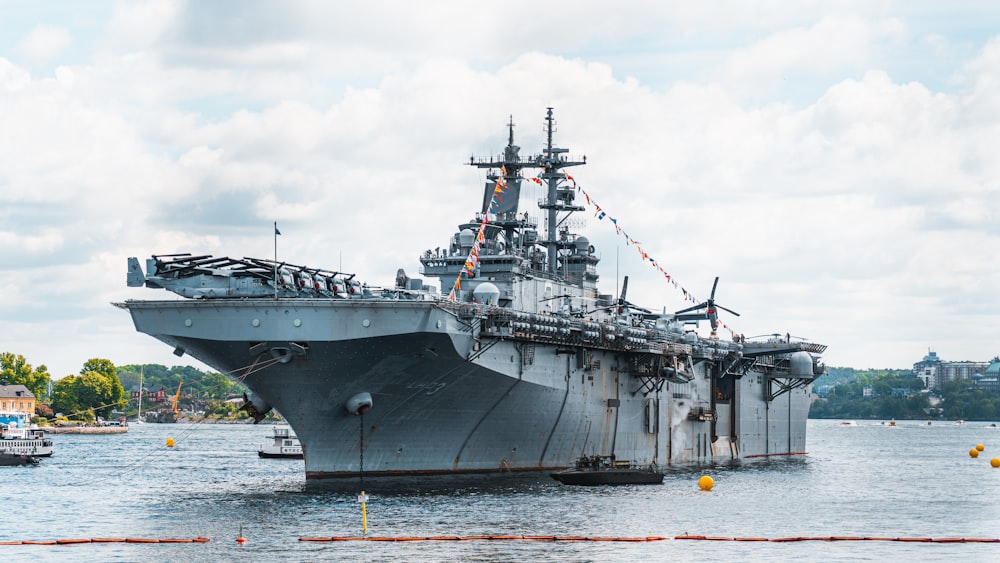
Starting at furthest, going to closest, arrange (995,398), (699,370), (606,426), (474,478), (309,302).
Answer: (995,398) → (699,370) → (606,426) → (474,478) → (309,302)

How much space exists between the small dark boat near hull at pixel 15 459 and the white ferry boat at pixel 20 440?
2.40 feet

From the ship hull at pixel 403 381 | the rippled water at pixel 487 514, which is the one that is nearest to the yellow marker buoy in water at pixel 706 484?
the rippled water at pixel 487 514

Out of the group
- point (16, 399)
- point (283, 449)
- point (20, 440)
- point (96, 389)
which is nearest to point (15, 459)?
point (20, 440)

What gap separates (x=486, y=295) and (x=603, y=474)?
6777mm

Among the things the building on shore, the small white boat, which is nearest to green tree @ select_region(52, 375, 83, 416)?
the building on shore

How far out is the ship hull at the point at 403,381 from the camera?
3334 cm

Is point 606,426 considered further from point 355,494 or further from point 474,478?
point 355,494

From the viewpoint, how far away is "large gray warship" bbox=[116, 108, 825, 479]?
33625 mm

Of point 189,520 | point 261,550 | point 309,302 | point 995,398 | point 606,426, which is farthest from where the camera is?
point 995,398

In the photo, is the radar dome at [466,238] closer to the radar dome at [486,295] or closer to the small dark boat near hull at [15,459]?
the radar dome at [486,295]

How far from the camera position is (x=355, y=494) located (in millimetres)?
35031

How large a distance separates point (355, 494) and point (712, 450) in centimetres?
2306

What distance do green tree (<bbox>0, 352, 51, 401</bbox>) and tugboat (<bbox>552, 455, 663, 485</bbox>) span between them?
85.2 metres

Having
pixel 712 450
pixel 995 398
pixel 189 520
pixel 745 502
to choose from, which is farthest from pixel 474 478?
pixel 995 398
